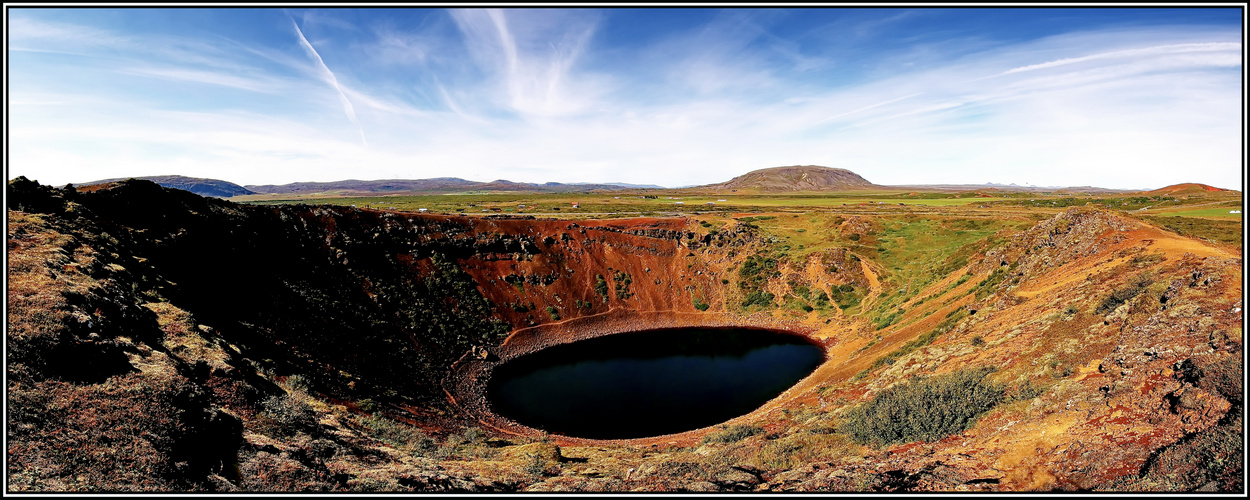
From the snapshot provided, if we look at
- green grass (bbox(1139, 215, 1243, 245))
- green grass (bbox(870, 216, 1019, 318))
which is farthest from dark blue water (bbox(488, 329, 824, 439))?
green grass (bbox(1139, 215, 1243, 245))

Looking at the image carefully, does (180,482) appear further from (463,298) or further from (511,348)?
(463,298)

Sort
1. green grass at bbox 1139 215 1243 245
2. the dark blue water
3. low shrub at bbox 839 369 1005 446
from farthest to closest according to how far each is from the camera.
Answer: green grass at bbox 1139 215 1243 245
the dark blue water
low shrub at bbox 839 369 1005 446

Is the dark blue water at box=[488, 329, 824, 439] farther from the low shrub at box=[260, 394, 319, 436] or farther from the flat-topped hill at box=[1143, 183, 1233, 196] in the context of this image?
the flat-topped hill at box=[1143, 183, 1233, 196]

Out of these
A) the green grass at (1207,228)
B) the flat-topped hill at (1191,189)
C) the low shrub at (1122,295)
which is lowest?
the low shrub at (1122,295)

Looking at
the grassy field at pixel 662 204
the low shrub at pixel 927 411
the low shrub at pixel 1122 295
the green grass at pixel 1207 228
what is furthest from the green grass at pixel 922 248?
the grassy field at pixel 662 204

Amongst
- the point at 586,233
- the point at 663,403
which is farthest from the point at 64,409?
the point at 586,233

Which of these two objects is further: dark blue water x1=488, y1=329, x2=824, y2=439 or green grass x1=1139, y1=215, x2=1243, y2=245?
green grass x1=1139, y1=215, x2=1243, y2=245

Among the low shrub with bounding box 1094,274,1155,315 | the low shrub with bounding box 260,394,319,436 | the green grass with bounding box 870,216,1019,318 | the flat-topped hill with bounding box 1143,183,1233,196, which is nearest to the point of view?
the low shrub with bounding box 260,394,319,436

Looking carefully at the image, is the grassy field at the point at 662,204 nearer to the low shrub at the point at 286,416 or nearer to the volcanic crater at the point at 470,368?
the volcanic crater at the point at 470,368

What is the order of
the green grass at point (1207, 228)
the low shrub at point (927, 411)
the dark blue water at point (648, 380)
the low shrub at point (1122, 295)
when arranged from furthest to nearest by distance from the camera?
the green grass at point (1207, 228)
the dark blue water at point (648, 380)
the low shrub at point (1122, 295)
the low shrub at point (927, 411)
